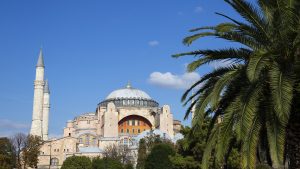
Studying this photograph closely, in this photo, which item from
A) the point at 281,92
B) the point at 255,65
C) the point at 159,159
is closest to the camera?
the point at 255,65

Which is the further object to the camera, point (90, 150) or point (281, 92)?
point (90, 150)

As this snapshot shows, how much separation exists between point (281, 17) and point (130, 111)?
78.7m

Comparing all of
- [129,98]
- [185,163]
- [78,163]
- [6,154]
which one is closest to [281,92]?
[185,163]

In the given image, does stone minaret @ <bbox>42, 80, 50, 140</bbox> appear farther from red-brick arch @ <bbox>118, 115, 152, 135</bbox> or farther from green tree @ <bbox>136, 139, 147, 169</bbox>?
green tree @ <bbox>136, 139, 147, 169</bbox>

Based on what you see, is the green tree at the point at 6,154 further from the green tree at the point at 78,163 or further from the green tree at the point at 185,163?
the green tree at the point at 185,163

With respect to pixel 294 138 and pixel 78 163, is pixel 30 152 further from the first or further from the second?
pixel 294 138

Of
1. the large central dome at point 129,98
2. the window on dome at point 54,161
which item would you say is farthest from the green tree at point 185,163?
the large central dome at point 129,98

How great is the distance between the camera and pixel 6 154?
6272 cm

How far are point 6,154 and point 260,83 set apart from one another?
57408mm

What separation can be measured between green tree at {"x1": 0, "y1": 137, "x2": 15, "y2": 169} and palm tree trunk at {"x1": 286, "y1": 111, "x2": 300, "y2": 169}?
166 feet

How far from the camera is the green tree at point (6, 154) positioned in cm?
5888

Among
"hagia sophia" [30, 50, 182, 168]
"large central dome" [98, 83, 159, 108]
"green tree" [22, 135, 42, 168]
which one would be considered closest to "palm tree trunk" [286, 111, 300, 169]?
"green tree" [22, 135, 42, 168]

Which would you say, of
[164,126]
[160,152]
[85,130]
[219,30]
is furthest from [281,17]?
[85,130]

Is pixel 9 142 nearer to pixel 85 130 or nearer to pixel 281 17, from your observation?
pixel 85 130
